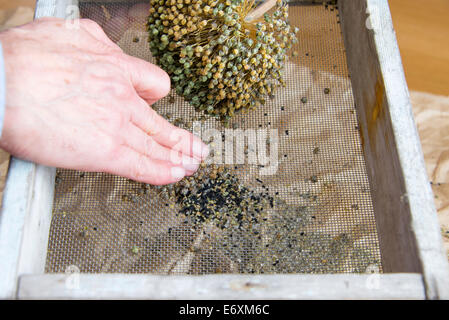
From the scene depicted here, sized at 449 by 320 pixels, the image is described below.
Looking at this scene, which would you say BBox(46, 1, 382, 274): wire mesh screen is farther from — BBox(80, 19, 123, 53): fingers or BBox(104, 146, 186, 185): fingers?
BBox(80, 19, 123, 53): fingers

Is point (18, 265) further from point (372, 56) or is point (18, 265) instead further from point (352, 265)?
point (372, 56)

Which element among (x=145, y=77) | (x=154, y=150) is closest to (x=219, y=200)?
(x=154, y=150)

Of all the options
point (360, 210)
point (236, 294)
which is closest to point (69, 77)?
point (236, 294)

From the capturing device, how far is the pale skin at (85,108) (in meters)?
0.79

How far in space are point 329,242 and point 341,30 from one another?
0.69 m

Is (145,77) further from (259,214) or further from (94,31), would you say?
(259,214)

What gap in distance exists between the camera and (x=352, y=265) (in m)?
1.03

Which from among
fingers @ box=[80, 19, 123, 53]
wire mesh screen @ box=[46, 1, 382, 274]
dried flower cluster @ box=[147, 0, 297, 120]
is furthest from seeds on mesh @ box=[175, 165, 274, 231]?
fingers @ box=[80, 19, 123, 53]

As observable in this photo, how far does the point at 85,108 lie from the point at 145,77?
183 mm

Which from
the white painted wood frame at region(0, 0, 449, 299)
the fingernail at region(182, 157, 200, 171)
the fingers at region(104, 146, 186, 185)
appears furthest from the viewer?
the fingernail at region(182, 157, 200, 171)

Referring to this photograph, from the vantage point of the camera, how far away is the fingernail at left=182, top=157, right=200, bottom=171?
40.5 inches

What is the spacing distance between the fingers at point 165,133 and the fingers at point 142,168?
59 mm

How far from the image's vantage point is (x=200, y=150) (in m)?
1.04

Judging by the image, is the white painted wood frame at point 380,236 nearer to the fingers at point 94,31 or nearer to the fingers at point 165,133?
the fingers at point 94,31
